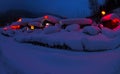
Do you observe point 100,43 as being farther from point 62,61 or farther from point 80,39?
point 62,61

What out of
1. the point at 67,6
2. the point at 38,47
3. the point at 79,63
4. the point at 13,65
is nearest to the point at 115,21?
the point at 67,6

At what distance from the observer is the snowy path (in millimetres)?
5320

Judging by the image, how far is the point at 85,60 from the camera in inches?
230

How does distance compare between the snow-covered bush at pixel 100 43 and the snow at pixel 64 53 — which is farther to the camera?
the snow-covered bush at pixel 100 43

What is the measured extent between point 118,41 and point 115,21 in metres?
3.35

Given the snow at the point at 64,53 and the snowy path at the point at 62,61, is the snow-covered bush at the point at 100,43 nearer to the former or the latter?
the snow at the point at 64,53

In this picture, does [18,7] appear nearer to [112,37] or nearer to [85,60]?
[112,37]

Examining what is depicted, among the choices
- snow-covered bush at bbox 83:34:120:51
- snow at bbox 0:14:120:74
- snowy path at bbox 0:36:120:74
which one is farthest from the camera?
snow-covered bush at bbox 83:34:120:51

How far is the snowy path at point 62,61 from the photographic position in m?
5.32

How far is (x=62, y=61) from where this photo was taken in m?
5.93

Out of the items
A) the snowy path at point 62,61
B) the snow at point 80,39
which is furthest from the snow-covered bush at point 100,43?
the snowy path at point 62,61

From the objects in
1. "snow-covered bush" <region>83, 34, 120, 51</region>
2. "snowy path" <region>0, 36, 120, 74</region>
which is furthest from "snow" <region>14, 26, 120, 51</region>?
"snowy path" <region>0, 36, 120, 74</region>

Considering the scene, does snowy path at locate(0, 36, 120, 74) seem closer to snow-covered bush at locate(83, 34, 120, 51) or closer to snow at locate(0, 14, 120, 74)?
snow at locate(0, 14, 120, 74)

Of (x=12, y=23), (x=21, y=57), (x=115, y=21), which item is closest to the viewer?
(x=21, y=57)
